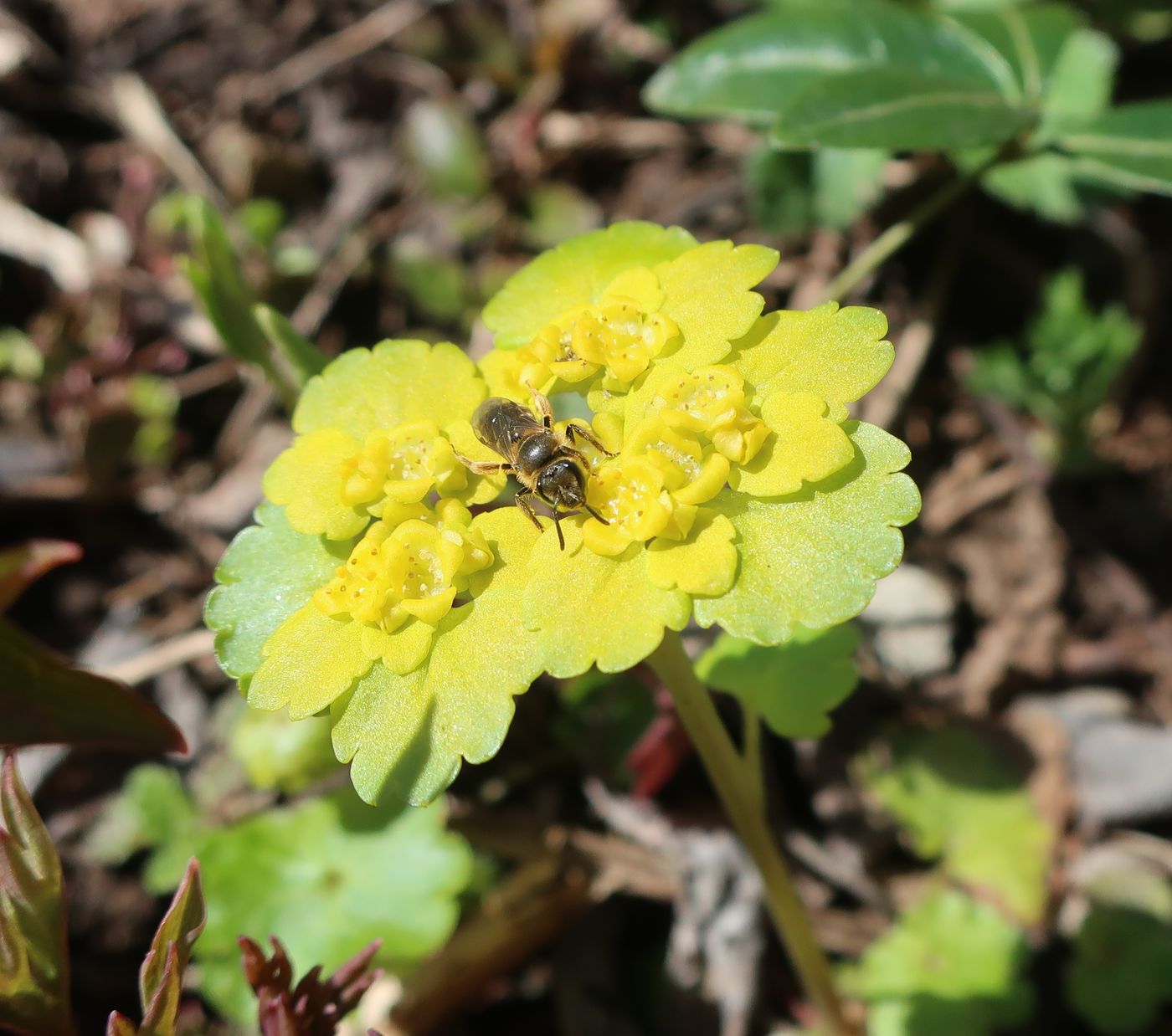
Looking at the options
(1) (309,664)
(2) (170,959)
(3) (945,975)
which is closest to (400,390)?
(1) (309,664)

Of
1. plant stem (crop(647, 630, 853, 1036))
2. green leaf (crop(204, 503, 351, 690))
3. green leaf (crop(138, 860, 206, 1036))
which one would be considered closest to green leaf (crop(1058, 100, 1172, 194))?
plant stem (crop(647, 630, 853, 1036))

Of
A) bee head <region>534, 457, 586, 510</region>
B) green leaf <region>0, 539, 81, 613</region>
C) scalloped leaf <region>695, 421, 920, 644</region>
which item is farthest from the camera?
green leaf <region>0, 539, 81, 613</region>

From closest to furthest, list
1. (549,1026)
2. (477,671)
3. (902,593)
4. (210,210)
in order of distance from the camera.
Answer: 1. (477,671)
2. (210,210)
3. (549,1026)
4. (902,593)

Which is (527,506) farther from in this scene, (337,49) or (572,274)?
(337,49)

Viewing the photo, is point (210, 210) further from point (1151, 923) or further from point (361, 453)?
point (1151, 923)

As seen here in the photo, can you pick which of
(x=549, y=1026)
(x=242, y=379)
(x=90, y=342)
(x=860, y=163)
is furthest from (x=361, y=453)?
(x=90, y=342)

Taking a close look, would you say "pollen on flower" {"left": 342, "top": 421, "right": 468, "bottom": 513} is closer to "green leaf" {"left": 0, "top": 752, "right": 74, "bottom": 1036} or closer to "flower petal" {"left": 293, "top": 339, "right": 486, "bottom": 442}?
"flower petal" {"left": 293, "top": 339, "right": 486, "bottom": 442}
